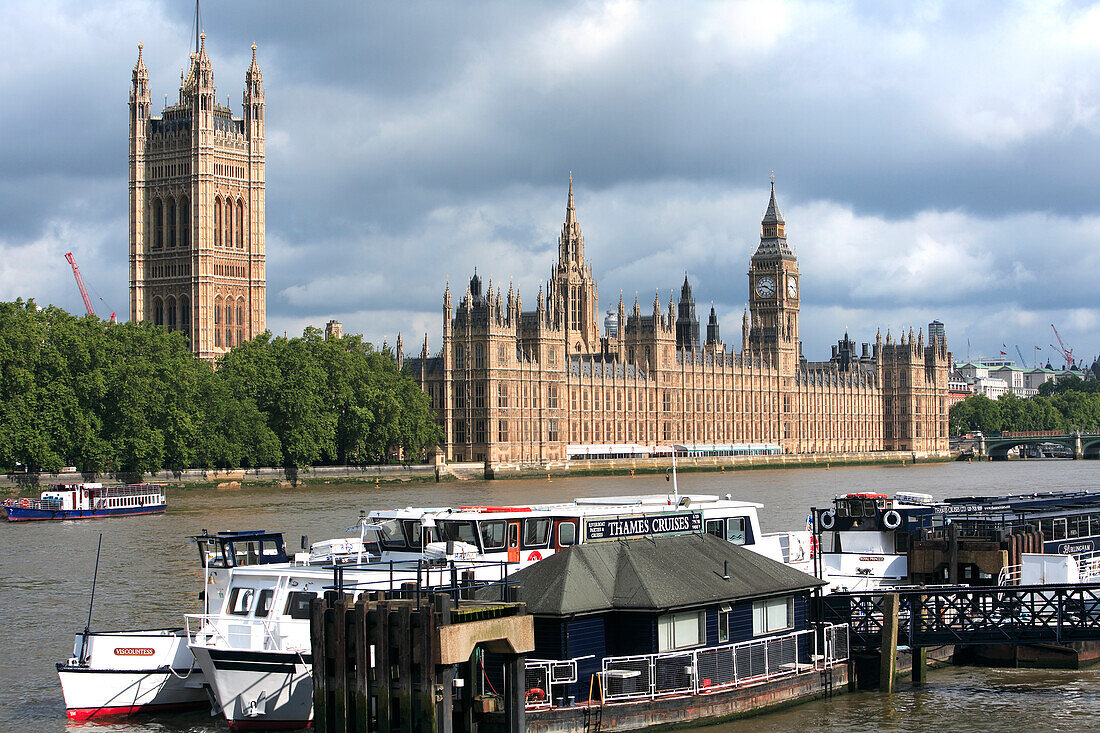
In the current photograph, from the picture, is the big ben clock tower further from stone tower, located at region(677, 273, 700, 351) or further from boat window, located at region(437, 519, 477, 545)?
boat window, located at region(437, 519, 477, 545)

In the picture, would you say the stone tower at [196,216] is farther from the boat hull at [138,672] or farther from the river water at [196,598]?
the boat hull at [138,672]

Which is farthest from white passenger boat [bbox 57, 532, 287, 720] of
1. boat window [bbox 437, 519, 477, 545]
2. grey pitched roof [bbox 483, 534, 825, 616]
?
grey pitched roof [bbox 483, 534, 825, 616]

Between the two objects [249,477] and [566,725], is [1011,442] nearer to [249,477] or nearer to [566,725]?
[249,477]

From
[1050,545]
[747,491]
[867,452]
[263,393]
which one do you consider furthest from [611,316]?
[1050,545]

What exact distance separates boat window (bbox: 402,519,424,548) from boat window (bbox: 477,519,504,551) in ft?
4.40

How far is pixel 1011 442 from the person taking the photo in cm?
18550

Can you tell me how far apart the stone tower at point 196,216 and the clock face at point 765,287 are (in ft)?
213

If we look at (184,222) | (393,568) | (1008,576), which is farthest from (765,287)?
(393,568)

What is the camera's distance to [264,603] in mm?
27703

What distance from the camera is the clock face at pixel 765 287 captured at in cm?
18888

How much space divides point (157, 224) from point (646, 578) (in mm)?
129923

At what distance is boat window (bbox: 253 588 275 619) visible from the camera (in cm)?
2755

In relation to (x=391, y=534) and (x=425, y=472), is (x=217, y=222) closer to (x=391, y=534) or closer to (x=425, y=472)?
(x=425, y=472)

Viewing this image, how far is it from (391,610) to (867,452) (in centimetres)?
16850
